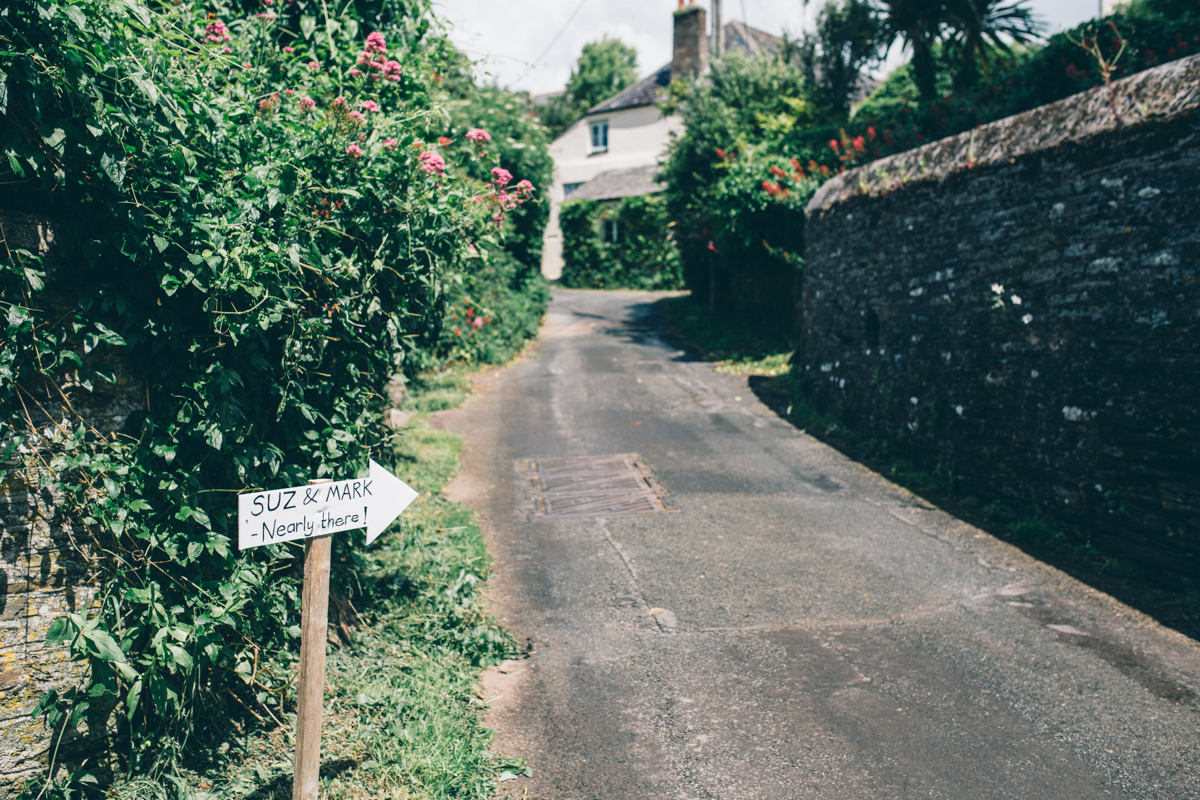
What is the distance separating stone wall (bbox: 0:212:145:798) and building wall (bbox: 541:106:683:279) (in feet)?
101

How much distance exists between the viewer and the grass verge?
16.7 ft

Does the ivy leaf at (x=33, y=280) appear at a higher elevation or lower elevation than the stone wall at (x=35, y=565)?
higher

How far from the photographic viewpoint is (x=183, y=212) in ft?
9.59

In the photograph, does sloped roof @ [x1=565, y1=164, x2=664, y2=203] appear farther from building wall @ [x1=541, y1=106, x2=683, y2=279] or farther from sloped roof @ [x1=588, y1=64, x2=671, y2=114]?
sloped roof @ [x1=588, y1=64, x2=671, y2=114]

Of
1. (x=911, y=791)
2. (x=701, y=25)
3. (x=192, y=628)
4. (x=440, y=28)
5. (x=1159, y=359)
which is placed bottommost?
(x=911, y=791)

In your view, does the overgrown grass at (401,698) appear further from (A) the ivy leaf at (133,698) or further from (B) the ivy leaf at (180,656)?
(B) the ivy leaf at (180,656)

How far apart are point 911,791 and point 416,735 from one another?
2.34 metres

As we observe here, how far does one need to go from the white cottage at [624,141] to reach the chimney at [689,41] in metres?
0.04

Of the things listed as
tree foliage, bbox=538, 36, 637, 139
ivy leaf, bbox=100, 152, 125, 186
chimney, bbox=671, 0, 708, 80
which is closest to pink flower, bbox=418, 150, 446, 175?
ivy leaf, bbox=100, 152, 125, 186

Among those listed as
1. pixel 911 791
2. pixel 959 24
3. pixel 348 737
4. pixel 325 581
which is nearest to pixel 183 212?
pixel 325 581

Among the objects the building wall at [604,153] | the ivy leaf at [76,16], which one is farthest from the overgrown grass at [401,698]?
the building wall at [604,153]

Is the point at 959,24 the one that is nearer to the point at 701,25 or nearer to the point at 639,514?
the point at 639,514

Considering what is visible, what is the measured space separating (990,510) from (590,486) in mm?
3789

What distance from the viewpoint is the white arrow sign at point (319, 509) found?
261 cm
